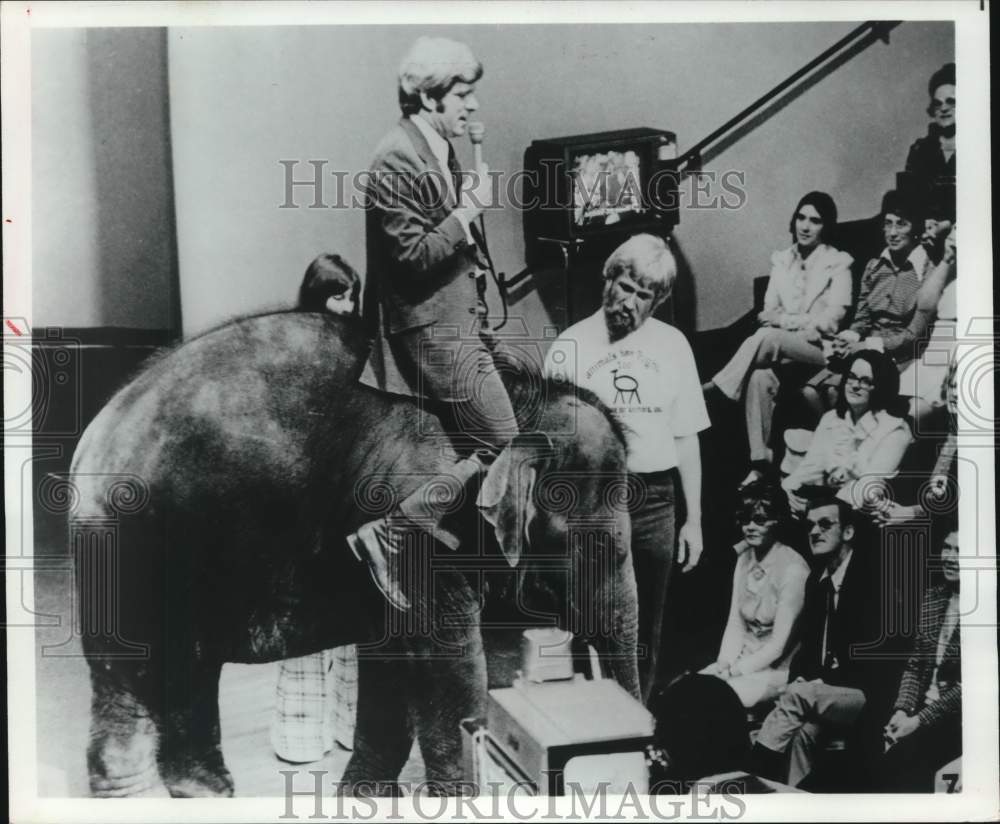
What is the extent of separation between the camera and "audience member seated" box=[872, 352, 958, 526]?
351 centimetres

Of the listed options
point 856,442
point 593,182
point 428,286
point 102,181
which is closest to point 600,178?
point 593,182

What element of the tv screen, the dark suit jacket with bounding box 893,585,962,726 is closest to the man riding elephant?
the tv screen

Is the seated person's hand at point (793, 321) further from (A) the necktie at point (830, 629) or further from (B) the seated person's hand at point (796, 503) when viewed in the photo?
(A) the necktie at point (830, 629)

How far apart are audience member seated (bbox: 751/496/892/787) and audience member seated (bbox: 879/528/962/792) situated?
Result: 0.08 meters

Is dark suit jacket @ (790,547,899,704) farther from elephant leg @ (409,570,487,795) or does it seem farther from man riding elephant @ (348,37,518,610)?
man riding elephant @ (348,37,518,610)

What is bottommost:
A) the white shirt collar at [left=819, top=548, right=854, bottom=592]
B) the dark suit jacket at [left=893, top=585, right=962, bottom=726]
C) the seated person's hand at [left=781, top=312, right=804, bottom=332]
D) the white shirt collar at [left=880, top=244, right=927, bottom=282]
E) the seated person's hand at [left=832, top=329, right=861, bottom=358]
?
the dark suit jacket at [left=893, top=585, right=962, bottom=726]

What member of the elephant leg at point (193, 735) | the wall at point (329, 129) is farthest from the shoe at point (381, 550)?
the wall at point (329, 129)

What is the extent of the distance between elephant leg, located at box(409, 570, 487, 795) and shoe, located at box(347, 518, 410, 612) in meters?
0.15

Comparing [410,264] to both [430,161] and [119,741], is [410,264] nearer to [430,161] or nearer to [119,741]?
[430,161]

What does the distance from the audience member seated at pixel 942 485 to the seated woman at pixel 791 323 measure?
0.43m

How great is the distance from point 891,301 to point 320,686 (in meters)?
2.36

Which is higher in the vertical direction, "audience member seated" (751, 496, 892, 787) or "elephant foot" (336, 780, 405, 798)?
"audience member seated" (751, 496, 892, 787)

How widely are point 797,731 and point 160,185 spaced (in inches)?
112

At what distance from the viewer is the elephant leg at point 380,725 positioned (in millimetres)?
3467
